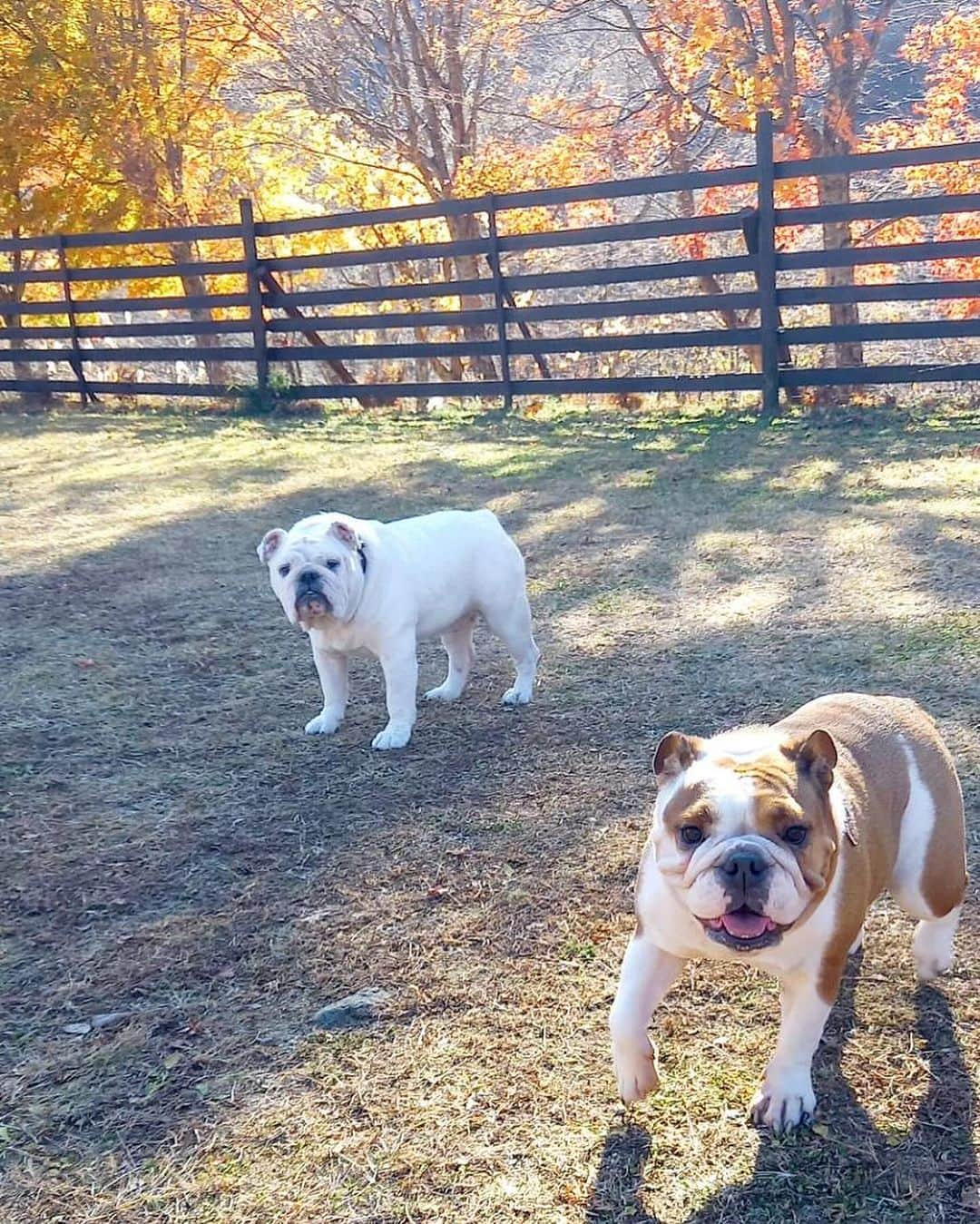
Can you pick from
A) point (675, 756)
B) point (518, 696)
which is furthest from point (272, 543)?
point (675, 756)

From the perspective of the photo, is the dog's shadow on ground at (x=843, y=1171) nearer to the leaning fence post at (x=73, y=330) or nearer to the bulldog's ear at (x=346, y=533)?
the bulldog's ear at (x=346, y=533)

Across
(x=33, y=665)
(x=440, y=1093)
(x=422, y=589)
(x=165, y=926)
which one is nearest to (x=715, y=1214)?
(x=440, y=1093)

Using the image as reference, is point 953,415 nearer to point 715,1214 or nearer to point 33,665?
point 33,665

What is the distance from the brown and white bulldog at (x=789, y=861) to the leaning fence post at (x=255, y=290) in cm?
1108

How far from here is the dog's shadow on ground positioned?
212 cm

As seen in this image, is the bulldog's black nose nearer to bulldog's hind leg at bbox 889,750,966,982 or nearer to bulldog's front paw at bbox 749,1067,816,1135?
bulldog's front paw at bbox 749,1067,816,1135

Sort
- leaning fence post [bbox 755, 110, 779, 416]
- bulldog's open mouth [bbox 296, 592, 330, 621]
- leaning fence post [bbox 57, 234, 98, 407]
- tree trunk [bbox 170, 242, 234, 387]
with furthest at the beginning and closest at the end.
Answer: tree trunk [bbox 170, 242, 234, 387], leaning fence post [bbox 57, 234, 98, 407], leaning fence post [bbox 755, 110, 779, 416], bulldog's open mouth [bbox 296, 592, 330, 621]

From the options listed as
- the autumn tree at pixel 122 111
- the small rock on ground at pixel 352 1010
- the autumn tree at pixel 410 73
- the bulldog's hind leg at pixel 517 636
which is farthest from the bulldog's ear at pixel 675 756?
the autumn tree at pixel 122 111

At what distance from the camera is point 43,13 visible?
16078 mm

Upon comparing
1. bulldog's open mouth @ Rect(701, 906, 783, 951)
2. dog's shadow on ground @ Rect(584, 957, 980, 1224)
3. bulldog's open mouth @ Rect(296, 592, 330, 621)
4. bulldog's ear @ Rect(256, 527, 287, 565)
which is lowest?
dog's shadow on ground @ Rect(584, 957, 980, 1224)

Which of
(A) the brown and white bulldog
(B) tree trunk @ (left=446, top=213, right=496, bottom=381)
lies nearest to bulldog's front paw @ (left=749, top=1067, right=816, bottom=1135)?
(A) the brown and white bulldog

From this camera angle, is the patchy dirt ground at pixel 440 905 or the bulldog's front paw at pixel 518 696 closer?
the patchy dirt ground at pixel 440 905

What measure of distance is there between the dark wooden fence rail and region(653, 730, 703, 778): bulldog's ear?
7888mm

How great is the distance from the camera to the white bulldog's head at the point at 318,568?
12.8 ft
